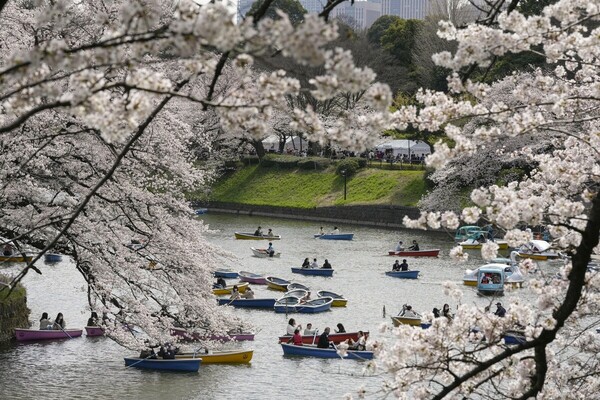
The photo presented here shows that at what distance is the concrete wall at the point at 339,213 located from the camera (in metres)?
50.3

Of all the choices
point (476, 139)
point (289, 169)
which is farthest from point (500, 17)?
point (289, 169)

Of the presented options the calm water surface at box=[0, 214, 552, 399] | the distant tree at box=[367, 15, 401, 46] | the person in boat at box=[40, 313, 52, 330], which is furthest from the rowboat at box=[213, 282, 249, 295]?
the distant tree at box=[367, 15, 401, 46]

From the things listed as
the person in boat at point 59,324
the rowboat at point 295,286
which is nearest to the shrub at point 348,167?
the rowboat at point 295,286

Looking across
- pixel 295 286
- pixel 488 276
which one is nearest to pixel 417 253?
pixel 488 276

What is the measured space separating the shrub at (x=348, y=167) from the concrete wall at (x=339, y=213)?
477 centimetres

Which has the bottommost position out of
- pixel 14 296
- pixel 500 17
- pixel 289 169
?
pixel 14 296

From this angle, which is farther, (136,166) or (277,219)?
(277,219)

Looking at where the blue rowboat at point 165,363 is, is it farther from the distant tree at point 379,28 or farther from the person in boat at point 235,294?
the distant tree at point 379,28

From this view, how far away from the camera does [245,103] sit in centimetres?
407

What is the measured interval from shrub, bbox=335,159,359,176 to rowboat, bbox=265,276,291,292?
2586 centimetres

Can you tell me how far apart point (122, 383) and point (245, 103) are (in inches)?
653

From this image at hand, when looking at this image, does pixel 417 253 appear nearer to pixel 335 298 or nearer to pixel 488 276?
pixel 488 276

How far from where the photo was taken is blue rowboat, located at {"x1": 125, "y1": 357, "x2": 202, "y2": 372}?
21047 mm

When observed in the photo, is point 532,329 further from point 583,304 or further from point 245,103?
point 245,103
